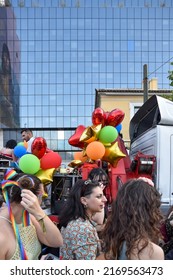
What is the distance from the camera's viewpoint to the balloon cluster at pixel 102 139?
6485mm

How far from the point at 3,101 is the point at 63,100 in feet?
31.9

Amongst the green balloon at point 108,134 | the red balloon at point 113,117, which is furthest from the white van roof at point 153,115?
the green balloon at point 108,134

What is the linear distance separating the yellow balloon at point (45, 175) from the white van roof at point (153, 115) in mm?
2234

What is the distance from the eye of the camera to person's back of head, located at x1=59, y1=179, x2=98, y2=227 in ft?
10.8

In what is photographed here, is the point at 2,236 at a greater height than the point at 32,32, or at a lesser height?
lesser

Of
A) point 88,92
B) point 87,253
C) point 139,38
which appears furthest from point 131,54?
point 87,253

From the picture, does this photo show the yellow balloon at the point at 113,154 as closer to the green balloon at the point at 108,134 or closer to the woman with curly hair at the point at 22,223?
the green balloon at the point at 108,134

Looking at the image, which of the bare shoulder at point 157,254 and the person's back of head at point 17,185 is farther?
the person's back of head at point 17,185

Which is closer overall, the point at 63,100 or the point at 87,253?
the point at 87,253

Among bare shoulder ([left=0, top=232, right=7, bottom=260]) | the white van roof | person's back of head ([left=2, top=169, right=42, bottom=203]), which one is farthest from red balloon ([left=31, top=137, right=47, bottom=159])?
bare shoulder ([left=0, top=232, right=7, bottom=260])

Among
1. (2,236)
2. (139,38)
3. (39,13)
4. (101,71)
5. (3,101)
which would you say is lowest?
(2,236)

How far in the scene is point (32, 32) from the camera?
6056cm

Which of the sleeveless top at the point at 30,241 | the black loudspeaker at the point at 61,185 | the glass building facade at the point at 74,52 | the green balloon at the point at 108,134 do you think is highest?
the glass building facade at the point at 74,52
